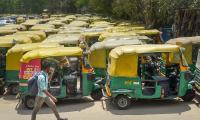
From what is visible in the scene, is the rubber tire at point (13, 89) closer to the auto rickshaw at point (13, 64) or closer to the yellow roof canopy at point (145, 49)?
the auto rickshaw at point (13, 64)

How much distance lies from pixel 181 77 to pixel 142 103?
1.53 m

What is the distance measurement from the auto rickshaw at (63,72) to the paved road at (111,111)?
1.40ft

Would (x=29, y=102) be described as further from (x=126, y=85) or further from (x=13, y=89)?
(x=126, y=85)

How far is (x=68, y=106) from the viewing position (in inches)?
566

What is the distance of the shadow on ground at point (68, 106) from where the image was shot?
13836 millimetres

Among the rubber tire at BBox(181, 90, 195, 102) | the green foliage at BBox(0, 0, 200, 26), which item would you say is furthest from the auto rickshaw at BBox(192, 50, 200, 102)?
the green foliage at BBox(0, 0, 200, 26)

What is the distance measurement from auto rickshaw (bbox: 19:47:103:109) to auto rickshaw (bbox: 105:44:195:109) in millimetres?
769

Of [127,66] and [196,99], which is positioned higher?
[127,66]

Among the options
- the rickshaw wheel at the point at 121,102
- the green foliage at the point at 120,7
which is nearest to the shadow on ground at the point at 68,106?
the rickshaw wheel at the point at 121,102

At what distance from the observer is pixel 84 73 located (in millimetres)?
14258

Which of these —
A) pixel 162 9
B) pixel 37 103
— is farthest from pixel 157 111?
pixel 162 9

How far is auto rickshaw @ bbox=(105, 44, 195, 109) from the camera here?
1345 cm

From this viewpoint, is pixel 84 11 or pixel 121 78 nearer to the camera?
pixel 121 78

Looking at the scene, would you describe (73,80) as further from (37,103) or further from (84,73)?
(37,103)
